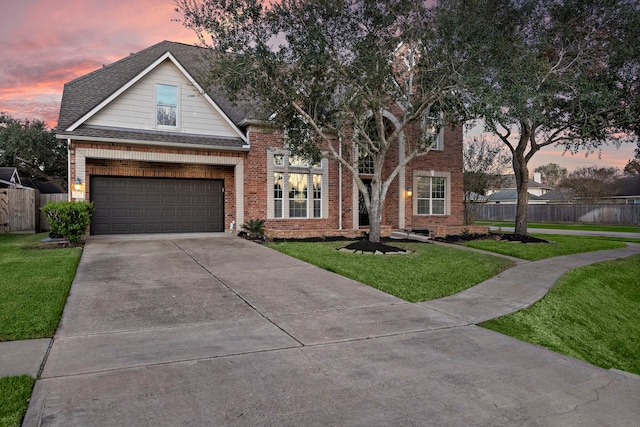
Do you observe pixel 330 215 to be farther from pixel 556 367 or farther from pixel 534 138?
pixel 556 367

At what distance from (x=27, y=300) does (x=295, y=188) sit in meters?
11.3

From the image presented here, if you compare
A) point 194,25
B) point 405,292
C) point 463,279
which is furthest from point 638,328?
point 194,25

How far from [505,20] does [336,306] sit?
12312 millimetres

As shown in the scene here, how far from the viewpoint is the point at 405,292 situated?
739 cm

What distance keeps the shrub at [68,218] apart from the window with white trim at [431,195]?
13.6m

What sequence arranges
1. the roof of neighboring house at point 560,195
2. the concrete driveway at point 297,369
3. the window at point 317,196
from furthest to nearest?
the roof of neighboring house at point 560,195
the window at point 317,196
the concrete driveway at point 297,369

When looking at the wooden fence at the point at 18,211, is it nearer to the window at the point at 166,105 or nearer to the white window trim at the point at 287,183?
the window at the point at 166,105

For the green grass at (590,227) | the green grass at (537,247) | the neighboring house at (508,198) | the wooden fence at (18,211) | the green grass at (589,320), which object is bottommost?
the green grass at (589,320)

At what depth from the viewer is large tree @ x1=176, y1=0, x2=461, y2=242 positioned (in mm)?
10961

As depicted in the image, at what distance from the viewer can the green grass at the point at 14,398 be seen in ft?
9.66

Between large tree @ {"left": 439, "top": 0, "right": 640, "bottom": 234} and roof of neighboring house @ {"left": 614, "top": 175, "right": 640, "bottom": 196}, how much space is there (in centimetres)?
3265

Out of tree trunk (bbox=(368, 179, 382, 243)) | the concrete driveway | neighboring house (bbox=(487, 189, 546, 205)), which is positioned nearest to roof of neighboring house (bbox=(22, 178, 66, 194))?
tree trunk (bbox=(368, 179, 382, 243))

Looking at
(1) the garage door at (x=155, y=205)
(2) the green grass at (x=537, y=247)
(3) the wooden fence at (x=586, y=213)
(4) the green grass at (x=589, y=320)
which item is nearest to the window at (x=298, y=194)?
(1) the garage door at (x=155, y=205)

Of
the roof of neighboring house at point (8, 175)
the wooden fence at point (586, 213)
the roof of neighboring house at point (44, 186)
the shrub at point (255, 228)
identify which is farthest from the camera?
the roof of neighboring house at point (44, 186)
